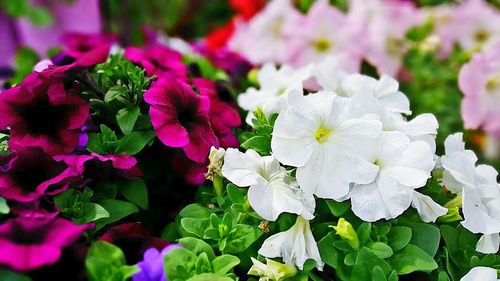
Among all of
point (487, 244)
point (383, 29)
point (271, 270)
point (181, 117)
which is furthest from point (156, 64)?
point (383, 29)

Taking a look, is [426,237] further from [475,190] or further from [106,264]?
[106,264]

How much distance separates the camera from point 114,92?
2.14 ft

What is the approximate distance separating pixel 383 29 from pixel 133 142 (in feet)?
2.36

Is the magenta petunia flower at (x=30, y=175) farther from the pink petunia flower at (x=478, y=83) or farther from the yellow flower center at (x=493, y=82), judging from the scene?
the yellow flower center at (x=493, y=82)

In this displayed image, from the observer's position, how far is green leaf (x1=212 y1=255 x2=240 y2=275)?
559mm

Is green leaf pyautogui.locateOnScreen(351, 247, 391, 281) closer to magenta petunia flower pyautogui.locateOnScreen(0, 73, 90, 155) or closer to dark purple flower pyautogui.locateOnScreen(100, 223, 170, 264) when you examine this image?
dark purple flower pyautogui.locateOnScreen(100, 223, 170, 264)

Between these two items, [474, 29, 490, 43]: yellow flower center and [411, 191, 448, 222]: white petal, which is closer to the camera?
[411, 191, 448, 222]: white petal

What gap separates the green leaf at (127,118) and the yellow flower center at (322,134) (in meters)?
0.19

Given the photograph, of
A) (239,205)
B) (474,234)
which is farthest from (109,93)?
(474,234)

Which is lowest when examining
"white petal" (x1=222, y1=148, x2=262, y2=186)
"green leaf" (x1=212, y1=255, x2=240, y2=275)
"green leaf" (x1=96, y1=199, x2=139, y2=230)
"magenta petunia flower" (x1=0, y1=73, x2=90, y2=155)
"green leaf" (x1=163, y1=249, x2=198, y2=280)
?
"green leaf" (x1=212, y1=255, x2=240, y2=275)

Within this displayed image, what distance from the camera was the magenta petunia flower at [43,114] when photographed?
0.62 meters

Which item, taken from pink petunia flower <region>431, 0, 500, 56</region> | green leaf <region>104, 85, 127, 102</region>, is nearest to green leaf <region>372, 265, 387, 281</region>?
green leaf <region>104, 85, 127, 102</region>

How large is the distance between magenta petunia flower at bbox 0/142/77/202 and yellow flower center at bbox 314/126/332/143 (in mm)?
241

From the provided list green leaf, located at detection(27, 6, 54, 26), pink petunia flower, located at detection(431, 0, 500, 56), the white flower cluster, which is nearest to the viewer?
the white flower cluster
